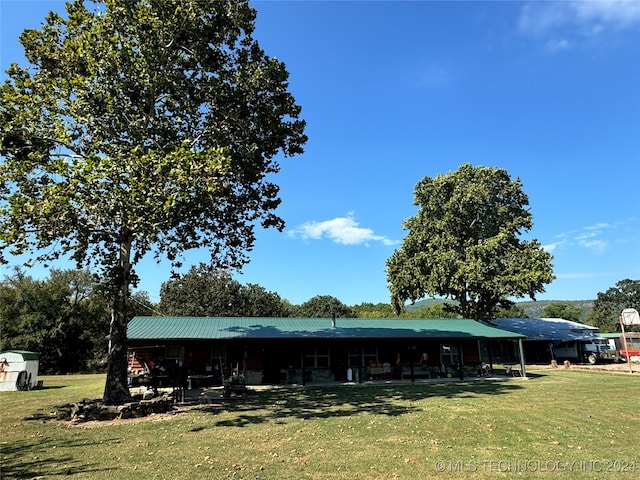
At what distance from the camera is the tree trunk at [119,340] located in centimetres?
1548

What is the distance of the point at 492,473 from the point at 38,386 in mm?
28463

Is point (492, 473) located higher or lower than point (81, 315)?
lower

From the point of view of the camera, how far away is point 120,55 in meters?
14.1

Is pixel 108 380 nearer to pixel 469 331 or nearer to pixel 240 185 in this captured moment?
pixel 240 185

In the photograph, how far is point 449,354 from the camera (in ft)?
92.9

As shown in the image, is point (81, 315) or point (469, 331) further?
point (81, 315)

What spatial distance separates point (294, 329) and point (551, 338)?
27.9m

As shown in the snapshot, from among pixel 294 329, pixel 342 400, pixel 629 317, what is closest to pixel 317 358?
pixel 294 329

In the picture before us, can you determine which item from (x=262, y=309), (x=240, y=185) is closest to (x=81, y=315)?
(x=262, y=309)

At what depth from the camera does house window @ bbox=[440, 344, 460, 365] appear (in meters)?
28.1

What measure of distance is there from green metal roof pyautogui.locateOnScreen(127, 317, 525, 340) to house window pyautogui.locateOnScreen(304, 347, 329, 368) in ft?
4.54

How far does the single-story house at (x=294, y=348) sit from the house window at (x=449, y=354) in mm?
69

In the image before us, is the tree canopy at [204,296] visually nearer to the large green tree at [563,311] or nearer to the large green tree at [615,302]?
the large green tree at [563,311]

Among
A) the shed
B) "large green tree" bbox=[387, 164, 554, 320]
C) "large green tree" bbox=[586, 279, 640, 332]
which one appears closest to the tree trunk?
the shed
